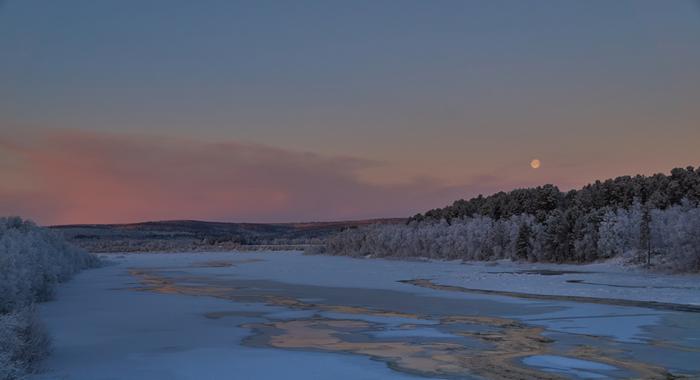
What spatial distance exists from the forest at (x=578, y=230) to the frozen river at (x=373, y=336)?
33234 millimetres

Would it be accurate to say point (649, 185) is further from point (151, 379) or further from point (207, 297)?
point (151, 379)

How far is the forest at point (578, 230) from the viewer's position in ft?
220

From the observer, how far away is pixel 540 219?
9619 cm

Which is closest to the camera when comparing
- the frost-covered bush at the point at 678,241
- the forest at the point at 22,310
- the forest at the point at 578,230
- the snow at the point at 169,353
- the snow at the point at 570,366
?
the forest at the point at 22,310

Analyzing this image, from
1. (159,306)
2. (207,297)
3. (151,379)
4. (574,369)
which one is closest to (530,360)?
(574,369)

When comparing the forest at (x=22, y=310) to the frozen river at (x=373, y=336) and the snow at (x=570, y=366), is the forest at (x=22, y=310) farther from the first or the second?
the snow at (x=570, y=366)

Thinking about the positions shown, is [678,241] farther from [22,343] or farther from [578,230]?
[22,343]

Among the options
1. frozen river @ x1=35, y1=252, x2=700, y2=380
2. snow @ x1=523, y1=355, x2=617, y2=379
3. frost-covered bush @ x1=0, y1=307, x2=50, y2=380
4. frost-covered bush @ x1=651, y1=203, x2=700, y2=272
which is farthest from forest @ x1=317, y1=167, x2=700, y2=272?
frost-covered bush @ x1=0, y1=307, x2=50, y2=380

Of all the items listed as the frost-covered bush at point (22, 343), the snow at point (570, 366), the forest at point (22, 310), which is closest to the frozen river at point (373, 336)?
the snow at point (570, 366)

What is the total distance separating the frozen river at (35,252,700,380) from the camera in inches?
597

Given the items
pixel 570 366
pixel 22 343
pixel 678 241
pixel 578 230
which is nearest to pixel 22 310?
pixel 22 343

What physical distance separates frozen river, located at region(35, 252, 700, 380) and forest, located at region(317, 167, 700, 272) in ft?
109

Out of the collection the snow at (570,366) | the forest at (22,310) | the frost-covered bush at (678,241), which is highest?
the frost-covered bush at (678,241)

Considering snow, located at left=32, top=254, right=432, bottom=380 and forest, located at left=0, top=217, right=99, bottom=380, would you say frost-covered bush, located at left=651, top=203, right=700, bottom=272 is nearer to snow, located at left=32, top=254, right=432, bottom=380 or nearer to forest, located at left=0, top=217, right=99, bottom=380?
snow, located at left=32, top=254, right=432, bottom=380
